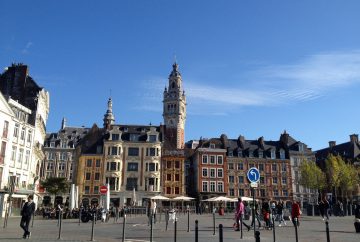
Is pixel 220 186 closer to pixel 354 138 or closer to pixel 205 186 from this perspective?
pixel 205 186

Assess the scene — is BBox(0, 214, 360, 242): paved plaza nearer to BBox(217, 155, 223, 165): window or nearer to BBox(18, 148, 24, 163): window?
BBox(18, 148, 24, 163): window

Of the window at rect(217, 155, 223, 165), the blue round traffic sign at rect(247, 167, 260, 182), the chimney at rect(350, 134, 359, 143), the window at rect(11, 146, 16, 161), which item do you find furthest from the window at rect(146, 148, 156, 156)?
the blue round traffic sign at rect(247, 167, 260, 182)

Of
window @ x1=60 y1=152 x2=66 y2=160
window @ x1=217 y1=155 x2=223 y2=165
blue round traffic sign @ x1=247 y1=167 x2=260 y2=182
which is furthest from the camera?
window @ x1=60 y1=152 x2=66 y2=160

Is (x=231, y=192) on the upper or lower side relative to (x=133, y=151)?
lower

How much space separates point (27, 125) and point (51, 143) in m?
41.0

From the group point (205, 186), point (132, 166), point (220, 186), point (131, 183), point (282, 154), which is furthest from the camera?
point (282, 154)

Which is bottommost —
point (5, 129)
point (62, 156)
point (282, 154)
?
point (5, 129)

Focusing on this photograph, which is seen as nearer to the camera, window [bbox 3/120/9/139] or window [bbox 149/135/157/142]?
window [bbox 3/120/9/139]

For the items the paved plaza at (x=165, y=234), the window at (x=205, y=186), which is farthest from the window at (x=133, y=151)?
the paved plaza at (x=165, y=234)

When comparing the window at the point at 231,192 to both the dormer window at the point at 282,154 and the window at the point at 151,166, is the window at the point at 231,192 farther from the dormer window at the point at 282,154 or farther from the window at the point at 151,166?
the window at the point at 151,166

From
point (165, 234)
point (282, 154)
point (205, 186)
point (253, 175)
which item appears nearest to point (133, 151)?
point (205, 186)

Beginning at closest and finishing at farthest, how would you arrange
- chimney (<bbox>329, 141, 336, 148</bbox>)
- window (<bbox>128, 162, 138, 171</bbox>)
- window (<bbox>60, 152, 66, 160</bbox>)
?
1. window (<bbox>128, 162, 138, 171</bbox>)
2. window (<bbox>60, 152, 66, 160</bbox>)
3. chimney (<bbox>329, 141, 336, 148</bbox>)

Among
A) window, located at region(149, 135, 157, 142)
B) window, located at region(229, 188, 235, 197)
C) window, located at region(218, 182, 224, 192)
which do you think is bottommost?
window, located at region(229, 188, 235, 197)

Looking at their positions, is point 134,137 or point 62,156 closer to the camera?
point 134,137
